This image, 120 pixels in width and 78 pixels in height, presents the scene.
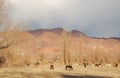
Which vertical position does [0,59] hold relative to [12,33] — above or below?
below

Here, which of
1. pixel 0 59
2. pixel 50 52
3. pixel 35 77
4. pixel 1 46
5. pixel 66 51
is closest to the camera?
pixel 35 77

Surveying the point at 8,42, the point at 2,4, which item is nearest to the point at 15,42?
the point at 8,42

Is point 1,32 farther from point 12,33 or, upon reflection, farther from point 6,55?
point 6,55

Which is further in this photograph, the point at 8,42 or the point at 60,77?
the point at 8,42

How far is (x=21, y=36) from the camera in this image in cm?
4159

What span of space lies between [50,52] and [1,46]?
523 ft

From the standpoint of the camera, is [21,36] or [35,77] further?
[21,36]

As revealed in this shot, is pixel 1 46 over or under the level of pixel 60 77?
over

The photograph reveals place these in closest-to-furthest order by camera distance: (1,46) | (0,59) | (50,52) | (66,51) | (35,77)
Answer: (35,77) < (1,46) < (0,59) < (66,51) < (50,52)

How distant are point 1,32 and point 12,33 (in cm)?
149

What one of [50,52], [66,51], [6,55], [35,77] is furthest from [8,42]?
[50,52]

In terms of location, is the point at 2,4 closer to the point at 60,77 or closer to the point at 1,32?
the point at 1,32

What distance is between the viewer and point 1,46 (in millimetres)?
39406

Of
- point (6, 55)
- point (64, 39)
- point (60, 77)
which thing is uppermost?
point (64, 39)
